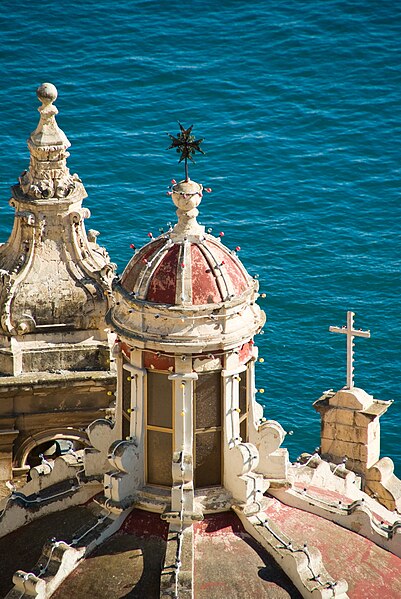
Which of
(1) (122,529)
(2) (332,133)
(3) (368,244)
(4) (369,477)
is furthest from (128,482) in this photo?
(2) (332,133)

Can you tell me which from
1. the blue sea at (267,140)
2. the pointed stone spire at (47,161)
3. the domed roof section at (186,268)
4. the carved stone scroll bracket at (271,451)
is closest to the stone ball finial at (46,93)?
the pointed stone spire at (47,161)

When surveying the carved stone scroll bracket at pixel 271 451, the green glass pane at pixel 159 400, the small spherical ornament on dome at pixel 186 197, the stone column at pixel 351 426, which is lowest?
the stone column at pixel 351 426

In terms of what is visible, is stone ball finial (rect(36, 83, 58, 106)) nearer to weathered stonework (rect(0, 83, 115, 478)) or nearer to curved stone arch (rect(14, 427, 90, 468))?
weathered stonework (rect(0, 83, 115, 478))

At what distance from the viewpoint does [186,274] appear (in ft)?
135

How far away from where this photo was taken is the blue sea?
98.1m

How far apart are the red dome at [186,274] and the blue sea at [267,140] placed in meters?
43.3

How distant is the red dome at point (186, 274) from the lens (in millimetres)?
41219

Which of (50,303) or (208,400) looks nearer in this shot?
(208,400)

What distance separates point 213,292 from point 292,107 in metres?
96.0

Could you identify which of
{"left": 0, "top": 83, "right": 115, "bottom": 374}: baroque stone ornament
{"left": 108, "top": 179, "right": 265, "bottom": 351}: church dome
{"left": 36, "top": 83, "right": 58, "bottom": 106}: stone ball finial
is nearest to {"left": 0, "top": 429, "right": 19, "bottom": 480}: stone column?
{"left": 0, "top": 83, "right": 115, "bottom": 374}: baroque stone ornament

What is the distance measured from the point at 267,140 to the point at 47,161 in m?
69.9

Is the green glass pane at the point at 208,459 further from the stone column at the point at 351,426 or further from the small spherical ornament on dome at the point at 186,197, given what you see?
the stone column at the point at 351,426

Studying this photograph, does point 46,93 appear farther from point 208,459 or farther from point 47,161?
point 208,459

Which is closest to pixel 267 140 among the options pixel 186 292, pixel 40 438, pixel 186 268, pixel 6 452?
pixel 40 438
